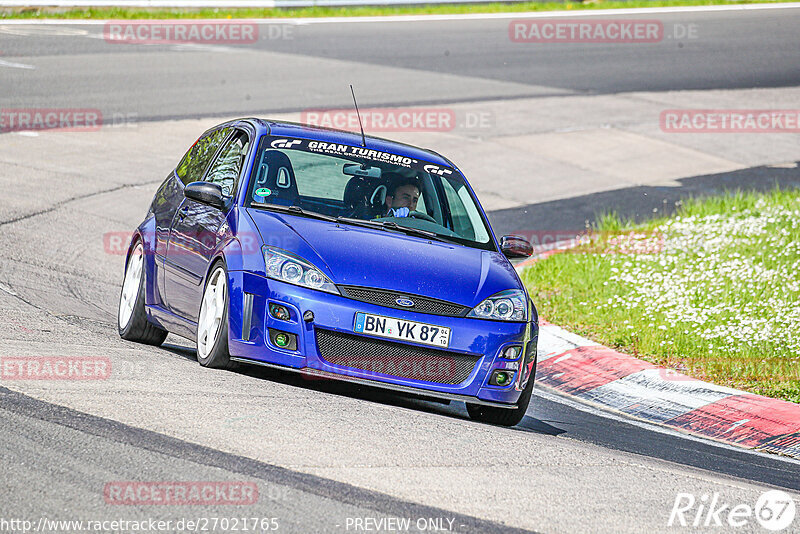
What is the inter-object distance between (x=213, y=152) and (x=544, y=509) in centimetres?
→ 441

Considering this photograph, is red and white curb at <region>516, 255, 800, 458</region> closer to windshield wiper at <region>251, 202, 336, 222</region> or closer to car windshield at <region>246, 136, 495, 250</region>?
car windshield at <region>246, 136, 495, 250</region>

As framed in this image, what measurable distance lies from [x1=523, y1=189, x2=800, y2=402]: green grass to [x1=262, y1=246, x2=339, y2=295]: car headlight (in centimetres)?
375

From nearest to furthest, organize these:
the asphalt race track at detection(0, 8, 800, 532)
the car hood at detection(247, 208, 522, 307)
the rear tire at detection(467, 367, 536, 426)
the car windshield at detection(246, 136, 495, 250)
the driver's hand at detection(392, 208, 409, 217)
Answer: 1. the asphalt race track at detection(0, 8, 800, 532)
2. the car hood at detection(247, 208, 522, 307)
3. the rear tire at detection(467, 367, 536, 426)
4. the car windshield at detection(246, 136, 495, 250)
5. the driver's hand at detection(392, 208, 409, 217)

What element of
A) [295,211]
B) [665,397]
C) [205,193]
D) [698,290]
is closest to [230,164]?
[205,193]

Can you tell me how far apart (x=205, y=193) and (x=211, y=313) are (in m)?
0.84

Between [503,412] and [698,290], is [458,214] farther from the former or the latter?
[698,290]

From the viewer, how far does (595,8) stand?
3291 cm

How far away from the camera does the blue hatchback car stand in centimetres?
675

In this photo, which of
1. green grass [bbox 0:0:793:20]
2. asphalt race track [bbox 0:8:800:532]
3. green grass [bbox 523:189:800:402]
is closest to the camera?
asphalt race track [bbox 0:8:800:532]

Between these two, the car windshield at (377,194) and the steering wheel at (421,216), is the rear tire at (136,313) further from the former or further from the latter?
the steering wheel at (421,216)

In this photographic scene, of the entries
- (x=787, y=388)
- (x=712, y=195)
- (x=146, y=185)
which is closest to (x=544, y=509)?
(x=787, y=388)

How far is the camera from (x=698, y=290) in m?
11.2

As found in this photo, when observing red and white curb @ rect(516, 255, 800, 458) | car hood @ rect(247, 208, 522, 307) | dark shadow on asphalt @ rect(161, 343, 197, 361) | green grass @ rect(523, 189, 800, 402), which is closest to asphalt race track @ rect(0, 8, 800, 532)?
dark shadow on asphalt @ rect(161, 343, 197, 361)

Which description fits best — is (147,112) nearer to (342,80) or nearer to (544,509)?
(342,80)
